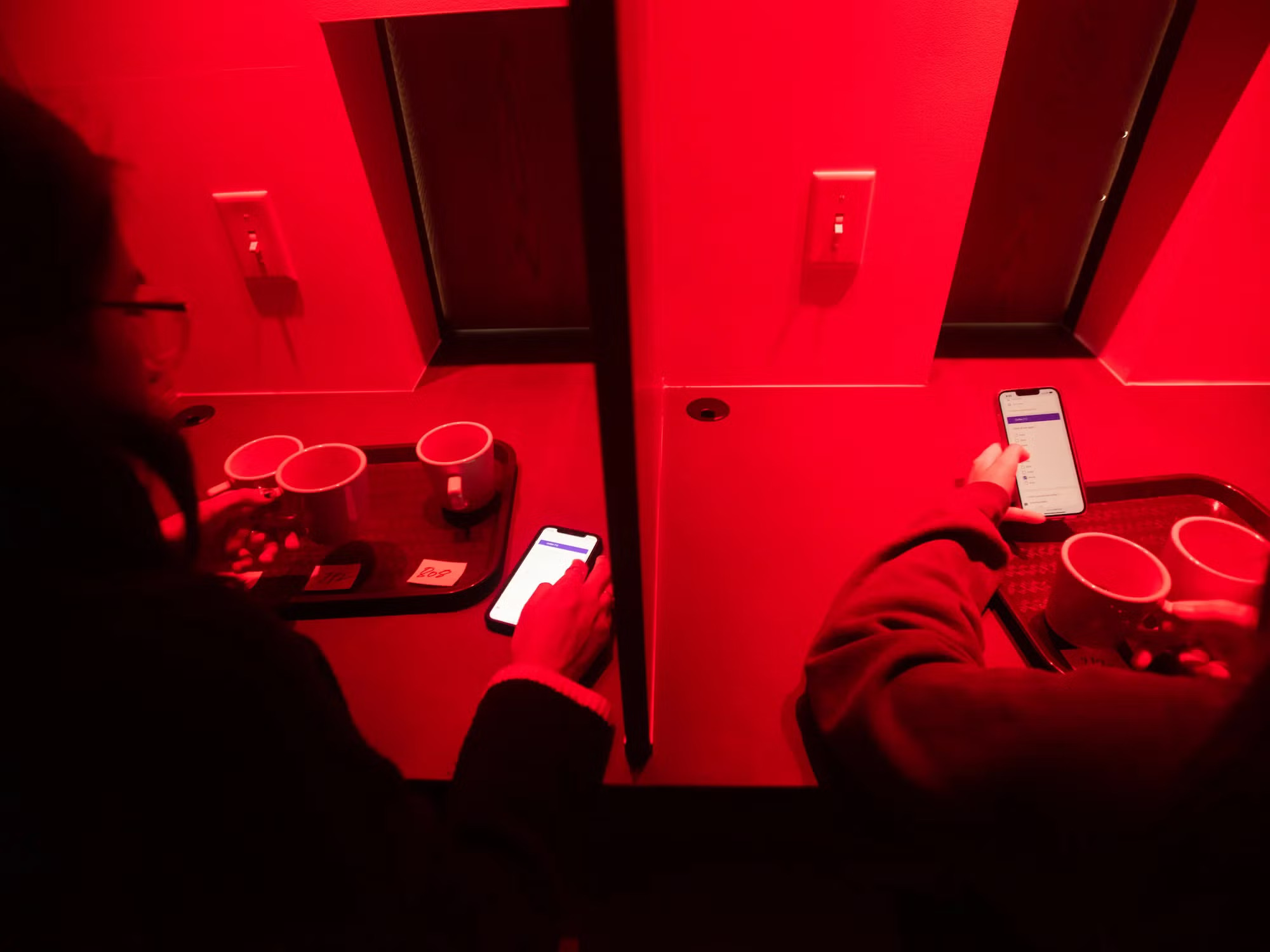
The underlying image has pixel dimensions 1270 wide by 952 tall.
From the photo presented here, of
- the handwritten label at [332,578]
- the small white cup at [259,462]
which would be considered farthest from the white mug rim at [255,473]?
the handwritten label at [332,578]

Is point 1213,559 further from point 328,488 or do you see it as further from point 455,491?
point 328,488

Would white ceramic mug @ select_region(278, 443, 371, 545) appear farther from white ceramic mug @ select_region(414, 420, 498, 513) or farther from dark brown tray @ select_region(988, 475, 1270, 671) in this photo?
dark brown tray @ select_region(988, 475, 1270, 671)

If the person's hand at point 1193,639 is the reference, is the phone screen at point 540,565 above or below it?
below

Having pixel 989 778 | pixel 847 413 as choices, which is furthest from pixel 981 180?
pixel 989 778

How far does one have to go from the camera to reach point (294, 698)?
0.36 m

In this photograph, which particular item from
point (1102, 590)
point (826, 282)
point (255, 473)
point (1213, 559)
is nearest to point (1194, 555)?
point (1213, 559)

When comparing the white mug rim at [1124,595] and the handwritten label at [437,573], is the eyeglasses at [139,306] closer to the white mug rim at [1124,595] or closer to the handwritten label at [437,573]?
the handwritten label at [437,573]

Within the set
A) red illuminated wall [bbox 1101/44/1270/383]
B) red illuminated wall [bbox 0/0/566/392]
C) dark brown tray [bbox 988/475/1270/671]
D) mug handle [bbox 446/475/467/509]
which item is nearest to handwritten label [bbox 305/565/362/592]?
mug handle [bbox 446/475/467/509]

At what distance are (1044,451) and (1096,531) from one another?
106mm

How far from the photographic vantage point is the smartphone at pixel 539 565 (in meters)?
0.69

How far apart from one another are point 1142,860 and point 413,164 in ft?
3.76

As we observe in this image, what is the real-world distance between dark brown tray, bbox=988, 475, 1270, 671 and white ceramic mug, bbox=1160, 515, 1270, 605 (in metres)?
0.08

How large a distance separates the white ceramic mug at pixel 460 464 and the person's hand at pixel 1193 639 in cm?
66

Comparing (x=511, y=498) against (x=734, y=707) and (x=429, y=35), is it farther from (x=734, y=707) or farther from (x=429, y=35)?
(x=429, y=35)
